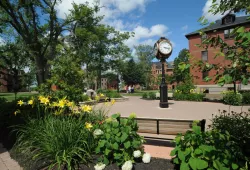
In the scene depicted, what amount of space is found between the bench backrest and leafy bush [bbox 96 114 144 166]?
3.26ft

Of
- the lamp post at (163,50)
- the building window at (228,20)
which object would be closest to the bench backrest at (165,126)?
the lamp post at (163,50)

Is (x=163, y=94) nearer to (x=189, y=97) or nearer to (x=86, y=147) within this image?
(x=189, y=97)

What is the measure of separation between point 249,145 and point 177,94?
16.0 meters

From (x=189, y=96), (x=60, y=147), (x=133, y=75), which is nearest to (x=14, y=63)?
(x=60, y=147)

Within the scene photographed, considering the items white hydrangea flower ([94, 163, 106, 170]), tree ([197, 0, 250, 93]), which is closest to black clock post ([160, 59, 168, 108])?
white hydrangea flower ([94, 163, 106, 170])

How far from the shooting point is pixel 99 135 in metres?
3.04

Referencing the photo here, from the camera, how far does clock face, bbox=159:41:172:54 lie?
11.4m

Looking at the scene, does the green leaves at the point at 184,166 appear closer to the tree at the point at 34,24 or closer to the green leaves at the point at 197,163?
the green leaves at the point at 197,163

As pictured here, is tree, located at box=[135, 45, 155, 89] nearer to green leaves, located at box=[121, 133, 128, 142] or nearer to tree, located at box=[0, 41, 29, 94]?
tree, located at box=[0, 41, 29, 94]

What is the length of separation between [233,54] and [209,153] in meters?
1.34

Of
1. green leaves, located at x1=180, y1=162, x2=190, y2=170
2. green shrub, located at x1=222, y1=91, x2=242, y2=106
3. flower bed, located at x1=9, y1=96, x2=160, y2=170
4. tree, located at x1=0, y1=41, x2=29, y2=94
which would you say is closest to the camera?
green leaves, located at x1=180, y1=162, x2=190, y2=170

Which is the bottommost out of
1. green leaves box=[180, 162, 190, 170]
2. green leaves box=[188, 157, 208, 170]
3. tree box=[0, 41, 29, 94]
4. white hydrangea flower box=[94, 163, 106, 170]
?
white hydrangea flower box=[94, 163, 106, 170]

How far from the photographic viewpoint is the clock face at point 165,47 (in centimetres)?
1144

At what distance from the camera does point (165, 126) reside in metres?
3.80
